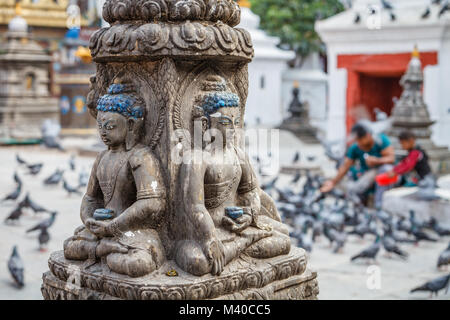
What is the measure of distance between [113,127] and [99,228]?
0.60 meters

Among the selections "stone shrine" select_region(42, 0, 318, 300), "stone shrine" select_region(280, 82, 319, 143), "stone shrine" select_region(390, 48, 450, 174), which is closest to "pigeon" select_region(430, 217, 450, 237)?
"stone shrine" select_region(390, 48, 450, 174)

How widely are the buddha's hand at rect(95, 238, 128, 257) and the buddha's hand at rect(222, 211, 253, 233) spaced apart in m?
0.64

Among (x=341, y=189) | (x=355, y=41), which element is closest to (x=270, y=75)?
(x=355, y=41)

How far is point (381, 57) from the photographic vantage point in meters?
14.9

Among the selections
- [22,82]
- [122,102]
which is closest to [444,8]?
[122,102]

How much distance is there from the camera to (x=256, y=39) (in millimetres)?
21578

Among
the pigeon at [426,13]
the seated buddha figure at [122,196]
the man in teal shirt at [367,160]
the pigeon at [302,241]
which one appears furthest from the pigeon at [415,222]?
the pigeon at [426,13]

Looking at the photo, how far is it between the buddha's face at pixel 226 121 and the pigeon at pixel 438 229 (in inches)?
172

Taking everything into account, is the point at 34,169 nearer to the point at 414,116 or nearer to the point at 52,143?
the point at 52,143

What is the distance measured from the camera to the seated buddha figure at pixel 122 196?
11.8ft

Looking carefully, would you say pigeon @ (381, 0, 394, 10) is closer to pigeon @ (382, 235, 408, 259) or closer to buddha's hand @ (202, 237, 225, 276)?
pigeon @ (382, 235, 408, 259)

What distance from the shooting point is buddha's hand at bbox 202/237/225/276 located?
3.48m
